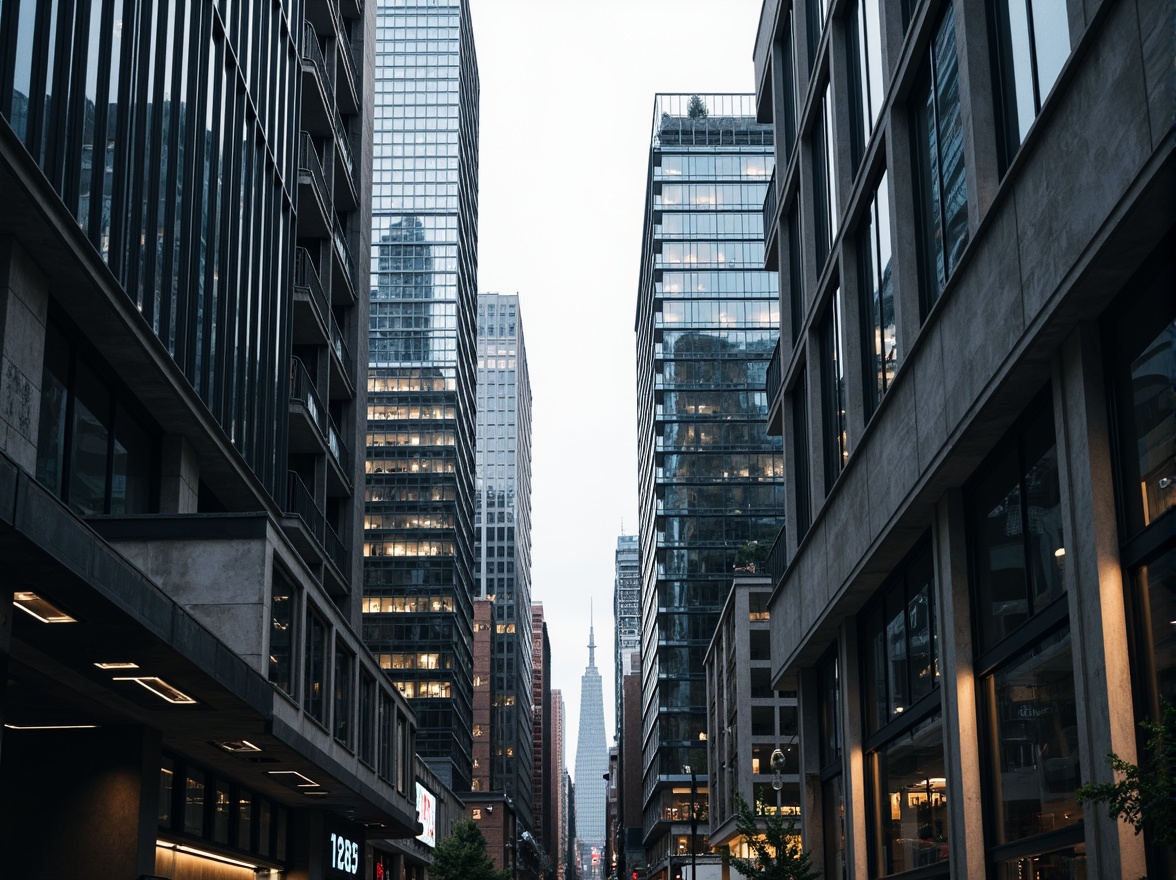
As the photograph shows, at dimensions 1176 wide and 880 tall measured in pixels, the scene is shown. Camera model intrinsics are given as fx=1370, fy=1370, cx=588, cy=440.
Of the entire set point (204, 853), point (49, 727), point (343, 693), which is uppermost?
point (343, 693)

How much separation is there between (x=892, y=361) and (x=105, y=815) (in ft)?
52.3

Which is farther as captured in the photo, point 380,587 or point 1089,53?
point 380,587

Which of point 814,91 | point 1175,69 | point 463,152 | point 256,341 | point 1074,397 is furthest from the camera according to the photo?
point 463,152

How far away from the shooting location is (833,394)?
31.8 m

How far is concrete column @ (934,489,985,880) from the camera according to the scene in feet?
66.3

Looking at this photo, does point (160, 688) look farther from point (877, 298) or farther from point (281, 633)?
point (877, 298)

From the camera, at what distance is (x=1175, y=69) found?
1173 centimetres

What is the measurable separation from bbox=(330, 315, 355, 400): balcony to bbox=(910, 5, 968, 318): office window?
27123 millimetres

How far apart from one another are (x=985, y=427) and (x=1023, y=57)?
4929mm

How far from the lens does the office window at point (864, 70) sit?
2678 centimetres

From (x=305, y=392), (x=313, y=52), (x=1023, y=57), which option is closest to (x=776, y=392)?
(x=305, y=392)

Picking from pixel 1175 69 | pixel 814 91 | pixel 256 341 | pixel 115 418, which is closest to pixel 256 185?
pixel 256 341

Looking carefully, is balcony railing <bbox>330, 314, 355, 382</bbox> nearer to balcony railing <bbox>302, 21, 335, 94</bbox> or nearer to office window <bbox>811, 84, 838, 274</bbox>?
balcony railing <bbox>302, 21, 335, 94</bbox>

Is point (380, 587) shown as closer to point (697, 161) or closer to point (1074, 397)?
point (697, 161)
